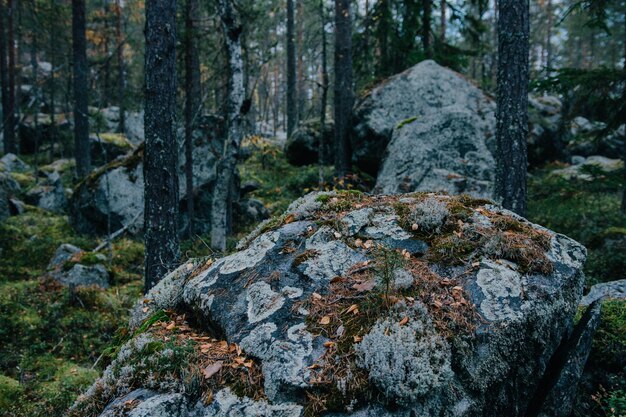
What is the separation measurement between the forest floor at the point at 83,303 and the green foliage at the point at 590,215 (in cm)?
2

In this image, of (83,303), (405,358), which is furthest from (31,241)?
(405,358)

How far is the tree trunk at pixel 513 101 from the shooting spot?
6.63 m

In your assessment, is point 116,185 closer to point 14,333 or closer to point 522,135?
point 14,333

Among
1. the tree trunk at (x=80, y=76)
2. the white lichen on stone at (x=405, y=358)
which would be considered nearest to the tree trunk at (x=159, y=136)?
the white lichen on stone at (x=405, y=358)

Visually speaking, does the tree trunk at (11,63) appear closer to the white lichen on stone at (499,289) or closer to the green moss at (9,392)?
the green moss at (9,392)

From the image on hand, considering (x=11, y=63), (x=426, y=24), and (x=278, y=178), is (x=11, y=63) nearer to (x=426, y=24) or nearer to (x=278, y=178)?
(x=278, y=178)

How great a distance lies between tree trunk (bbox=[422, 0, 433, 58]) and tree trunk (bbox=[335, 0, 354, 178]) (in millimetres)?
4329

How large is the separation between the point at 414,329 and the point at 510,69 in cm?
558

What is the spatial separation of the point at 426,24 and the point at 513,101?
36.2 feet

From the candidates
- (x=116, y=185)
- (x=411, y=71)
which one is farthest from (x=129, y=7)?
(x=411, y=71)

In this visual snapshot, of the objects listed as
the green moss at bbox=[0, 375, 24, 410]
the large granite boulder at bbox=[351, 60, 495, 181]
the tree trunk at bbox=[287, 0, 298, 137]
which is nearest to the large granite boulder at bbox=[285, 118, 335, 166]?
the tree trunk at bbox=[287, 0, 298, 137]

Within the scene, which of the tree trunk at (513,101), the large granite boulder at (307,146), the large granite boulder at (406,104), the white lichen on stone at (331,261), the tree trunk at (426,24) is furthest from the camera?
the large granite boulder at (307,146)

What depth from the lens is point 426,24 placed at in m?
16.2

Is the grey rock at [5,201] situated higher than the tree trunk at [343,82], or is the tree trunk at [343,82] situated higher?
the tree trunk at [343,82]
